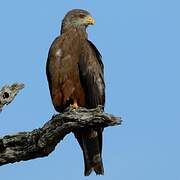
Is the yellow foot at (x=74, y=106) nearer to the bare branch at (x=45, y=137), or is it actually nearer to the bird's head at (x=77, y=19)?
the bird's head at (x=77, y=19)

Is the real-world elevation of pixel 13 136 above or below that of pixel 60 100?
below

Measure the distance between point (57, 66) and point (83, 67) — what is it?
0.44 metres

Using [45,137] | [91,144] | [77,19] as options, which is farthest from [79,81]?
[45,137]

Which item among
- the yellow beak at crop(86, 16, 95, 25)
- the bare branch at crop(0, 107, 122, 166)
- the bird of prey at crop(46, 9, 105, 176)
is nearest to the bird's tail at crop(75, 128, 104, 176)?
the bird of prey at crop(46, 9, 105, 176)

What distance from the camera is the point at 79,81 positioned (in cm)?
1052

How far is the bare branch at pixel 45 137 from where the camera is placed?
7.66m

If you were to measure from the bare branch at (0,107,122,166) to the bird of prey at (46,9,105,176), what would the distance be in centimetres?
232

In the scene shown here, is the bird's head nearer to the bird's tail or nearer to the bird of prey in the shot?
the bird of prey

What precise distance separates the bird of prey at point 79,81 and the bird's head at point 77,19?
90 centimetres

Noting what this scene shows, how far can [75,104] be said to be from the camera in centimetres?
1050

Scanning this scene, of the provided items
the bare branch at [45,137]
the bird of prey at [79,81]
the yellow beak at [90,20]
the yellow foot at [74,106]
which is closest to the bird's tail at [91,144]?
the bird of prey at [79,81]

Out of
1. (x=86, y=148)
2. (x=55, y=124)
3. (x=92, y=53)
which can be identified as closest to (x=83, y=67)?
(x=92, y=53)

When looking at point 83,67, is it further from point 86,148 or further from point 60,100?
point 86,148

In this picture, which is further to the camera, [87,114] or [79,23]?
[79,23]
